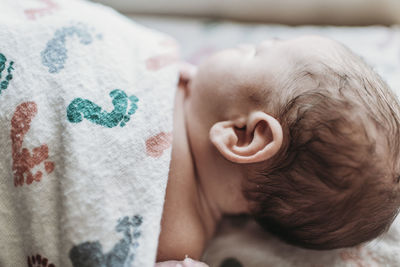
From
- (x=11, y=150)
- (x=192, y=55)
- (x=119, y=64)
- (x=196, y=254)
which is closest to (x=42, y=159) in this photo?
(x=11, y=150)

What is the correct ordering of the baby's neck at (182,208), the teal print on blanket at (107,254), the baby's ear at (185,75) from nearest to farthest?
the teal print on blanket at (107,254), the baby's neck at (182,208), the baby's ear at (185,75)

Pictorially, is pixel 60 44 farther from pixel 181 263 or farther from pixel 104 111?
pixel 181 263

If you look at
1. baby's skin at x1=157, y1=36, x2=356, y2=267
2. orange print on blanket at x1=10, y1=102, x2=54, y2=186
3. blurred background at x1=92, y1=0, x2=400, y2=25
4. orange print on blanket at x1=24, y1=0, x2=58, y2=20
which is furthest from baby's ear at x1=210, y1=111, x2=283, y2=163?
blurred background at x1=92, y1=0, x2=400, y2=25

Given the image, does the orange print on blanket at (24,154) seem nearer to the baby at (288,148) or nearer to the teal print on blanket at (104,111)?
the teal print on blanket at (104,111)

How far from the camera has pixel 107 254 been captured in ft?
1.94

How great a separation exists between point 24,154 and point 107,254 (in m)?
0.21

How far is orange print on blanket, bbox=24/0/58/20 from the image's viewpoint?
0.72 metres

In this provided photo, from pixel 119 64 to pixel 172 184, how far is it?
0.25m

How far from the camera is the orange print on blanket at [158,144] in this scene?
65 centimetres

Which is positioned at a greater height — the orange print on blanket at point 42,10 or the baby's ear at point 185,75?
the orange print on blanket at point 42,10

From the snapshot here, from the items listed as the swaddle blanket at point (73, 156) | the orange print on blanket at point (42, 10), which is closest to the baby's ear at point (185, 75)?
the swaddle blanket at point (73, 156)

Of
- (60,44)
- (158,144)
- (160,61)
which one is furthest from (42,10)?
(158,144)

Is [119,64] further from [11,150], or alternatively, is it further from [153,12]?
[153,12]

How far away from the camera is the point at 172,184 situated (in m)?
0.71
